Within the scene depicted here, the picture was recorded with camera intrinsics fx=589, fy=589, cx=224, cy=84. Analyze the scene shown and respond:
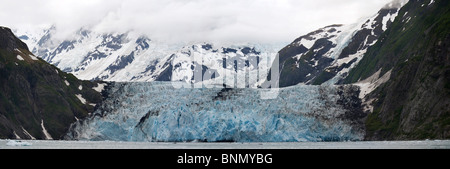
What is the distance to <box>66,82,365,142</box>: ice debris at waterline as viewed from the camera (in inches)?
6575

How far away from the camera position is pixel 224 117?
6619 inches

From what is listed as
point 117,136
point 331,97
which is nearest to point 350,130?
point 331,97

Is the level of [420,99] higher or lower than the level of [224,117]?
higher

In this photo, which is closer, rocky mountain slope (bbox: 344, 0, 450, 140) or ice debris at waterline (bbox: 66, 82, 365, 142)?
rocky mountain slope (bbox: 344, 0, 450, 140)

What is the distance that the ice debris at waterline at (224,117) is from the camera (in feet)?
548

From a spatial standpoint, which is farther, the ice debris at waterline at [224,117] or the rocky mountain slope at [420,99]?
the ice debris at waterline at [224,117]

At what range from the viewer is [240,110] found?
175625mm

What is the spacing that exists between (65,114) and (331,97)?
8896cm

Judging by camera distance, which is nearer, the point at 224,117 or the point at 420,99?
the point at 420,99
